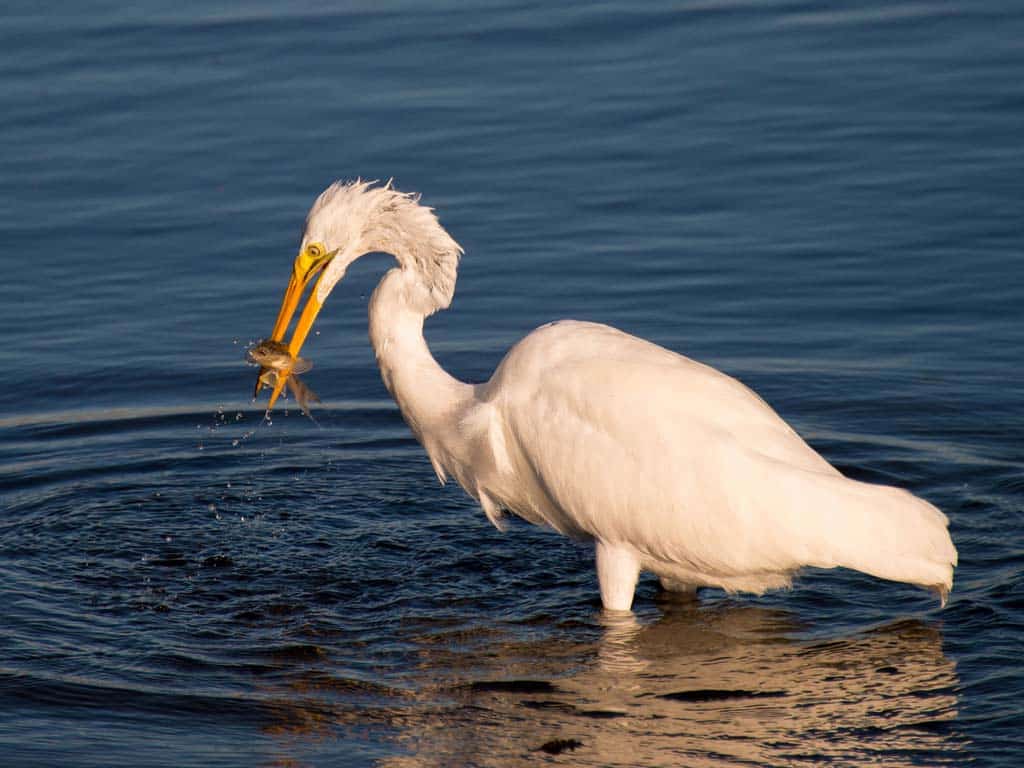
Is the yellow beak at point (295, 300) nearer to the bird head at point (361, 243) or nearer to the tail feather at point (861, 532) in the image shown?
the bird head at point (361, 243)

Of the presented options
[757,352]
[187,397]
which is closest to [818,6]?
[757,352]

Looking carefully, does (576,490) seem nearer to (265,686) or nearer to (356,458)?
(265,686)

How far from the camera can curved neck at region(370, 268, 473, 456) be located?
8.33 metres

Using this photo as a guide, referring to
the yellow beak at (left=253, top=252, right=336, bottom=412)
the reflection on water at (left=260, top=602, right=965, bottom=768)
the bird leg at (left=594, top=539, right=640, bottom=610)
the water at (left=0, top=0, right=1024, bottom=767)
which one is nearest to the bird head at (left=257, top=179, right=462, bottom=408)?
the yellow beak at (left=253, top=252, right=336, bottom=412)

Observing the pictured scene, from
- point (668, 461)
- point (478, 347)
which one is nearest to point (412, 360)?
point (668, 461)

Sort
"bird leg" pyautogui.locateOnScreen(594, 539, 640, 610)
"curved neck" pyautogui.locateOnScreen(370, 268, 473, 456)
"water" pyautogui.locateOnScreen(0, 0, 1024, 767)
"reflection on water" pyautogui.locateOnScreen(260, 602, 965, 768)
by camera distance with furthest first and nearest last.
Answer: "curved neck" pyautogui.locateOnScreen(370, 268, 473, 456) < "bird leg" pyautogui.locateOnScreen(594, 539, 640, 610) < "water" pyautogui.locateOnScreen(0, 0, 1024, 767) < "reflection on water" pyautogui.locateOnScreen(260, 602, 965, 768)

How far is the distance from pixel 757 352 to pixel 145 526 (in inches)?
157

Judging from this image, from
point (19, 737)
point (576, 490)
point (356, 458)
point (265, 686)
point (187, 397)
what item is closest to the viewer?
point (19, 737)

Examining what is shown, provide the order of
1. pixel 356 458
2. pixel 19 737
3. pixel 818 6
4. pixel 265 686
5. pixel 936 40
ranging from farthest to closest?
pixel 818 6 → pixel 936 40 → pixel 356 458 → pixel 265 686 → pixel 19 737

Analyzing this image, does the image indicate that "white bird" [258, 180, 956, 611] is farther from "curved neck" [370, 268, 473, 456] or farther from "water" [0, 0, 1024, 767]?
"water" [0, 0, 1024, 767]

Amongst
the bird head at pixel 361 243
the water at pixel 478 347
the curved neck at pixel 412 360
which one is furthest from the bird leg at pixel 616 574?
the bird head at pixel 361 243

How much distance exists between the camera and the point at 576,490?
7805 mm

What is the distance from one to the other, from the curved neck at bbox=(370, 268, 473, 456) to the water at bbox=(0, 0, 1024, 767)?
698 mm

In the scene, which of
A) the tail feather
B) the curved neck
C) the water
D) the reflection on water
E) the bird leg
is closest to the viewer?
the reflection on water
